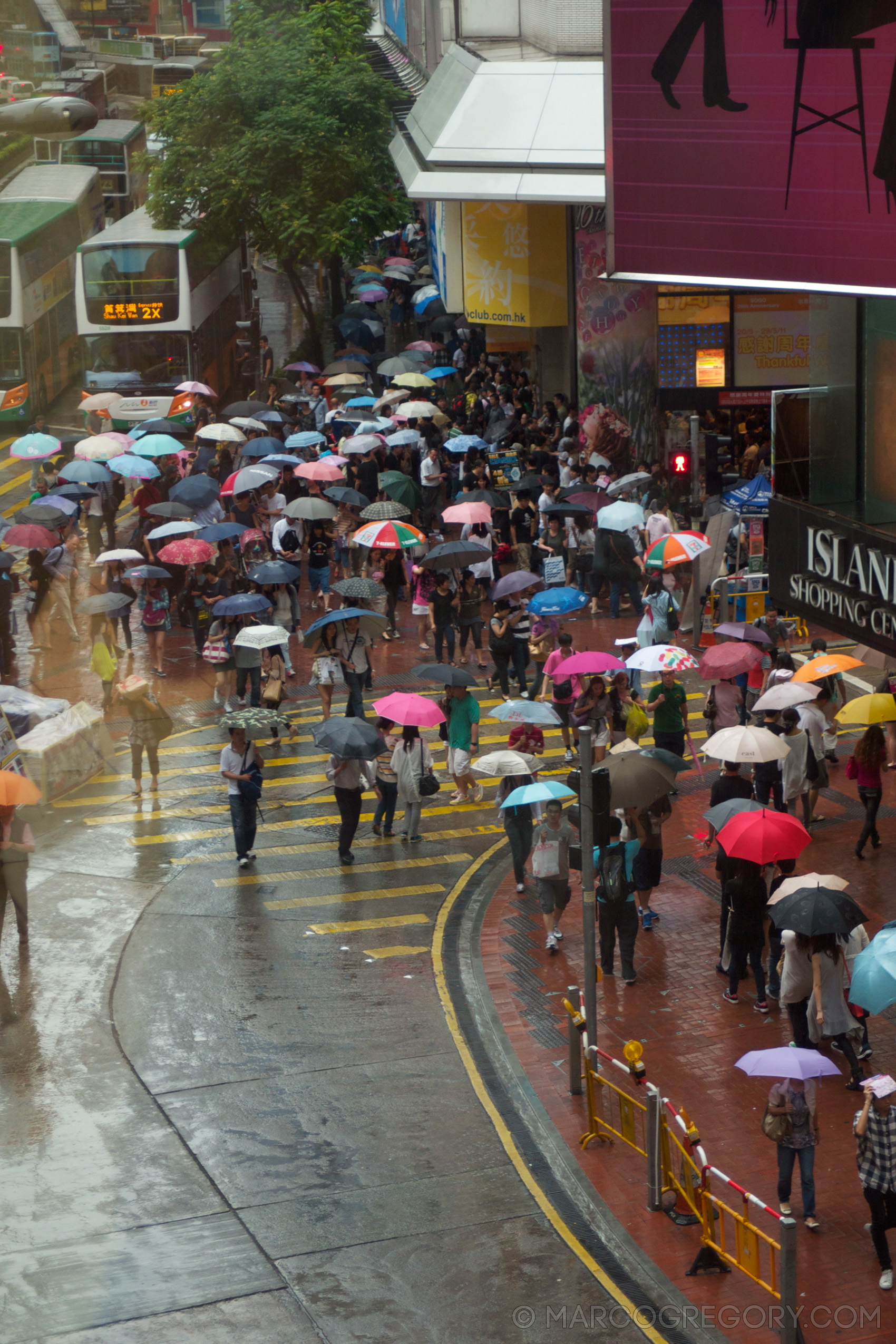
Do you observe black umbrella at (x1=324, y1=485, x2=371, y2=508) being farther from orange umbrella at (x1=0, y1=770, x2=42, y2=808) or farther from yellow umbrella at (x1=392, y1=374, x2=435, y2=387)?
orange umbrella at (x1=0, y1=770, x2=42, y2=808)

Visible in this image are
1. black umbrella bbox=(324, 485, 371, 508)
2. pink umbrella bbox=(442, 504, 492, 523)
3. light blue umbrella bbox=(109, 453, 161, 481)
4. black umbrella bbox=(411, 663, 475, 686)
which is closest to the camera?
black umbrella bbox=(411, 663, 475, 686)

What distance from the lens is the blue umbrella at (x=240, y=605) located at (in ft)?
64.0

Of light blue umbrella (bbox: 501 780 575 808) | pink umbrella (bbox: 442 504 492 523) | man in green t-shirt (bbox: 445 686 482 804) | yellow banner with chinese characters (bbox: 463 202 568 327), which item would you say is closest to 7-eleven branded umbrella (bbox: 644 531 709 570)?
pink umbrella (bbox: 442 504 492 523)

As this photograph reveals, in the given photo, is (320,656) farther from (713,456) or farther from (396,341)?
(396,341)

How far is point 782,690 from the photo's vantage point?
15.9 meters

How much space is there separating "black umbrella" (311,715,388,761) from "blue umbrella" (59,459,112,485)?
11.8 meters

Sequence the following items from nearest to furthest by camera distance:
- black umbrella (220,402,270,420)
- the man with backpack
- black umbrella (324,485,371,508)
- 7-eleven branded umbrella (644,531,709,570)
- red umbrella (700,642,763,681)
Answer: the man with backpack → red umbrella (700,642,763,681) → 7-eleven branded umbrella (644,531,709,570) → black umbrella (324,485,371,508) → black umbrella (220,402,270,420)

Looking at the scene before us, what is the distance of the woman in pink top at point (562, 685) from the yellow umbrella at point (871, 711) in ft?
11.4

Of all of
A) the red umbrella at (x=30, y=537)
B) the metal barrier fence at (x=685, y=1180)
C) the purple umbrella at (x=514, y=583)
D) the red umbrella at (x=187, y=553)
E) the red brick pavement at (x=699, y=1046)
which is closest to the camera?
the metal barrier fence at (x=685, y=1180)

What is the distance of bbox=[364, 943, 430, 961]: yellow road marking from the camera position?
14.5 meters

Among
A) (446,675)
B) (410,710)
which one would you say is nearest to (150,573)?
(446,675)

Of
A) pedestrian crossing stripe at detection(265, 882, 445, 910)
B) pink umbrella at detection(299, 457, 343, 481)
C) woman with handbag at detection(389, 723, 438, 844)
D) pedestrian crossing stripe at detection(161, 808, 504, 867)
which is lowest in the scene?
pedestrian crossing stripe at detection(265, 882, 445, 910)

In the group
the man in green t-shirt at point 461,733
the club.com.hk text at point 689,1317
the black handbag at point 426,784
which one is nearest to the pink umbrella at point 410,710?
the black handbag at point 426,784

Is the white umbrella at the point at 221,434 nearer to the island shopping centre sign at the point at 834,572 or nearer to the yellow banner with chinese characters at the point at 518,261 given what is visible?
the yellow banner with chinese characters at the point at 518,261
